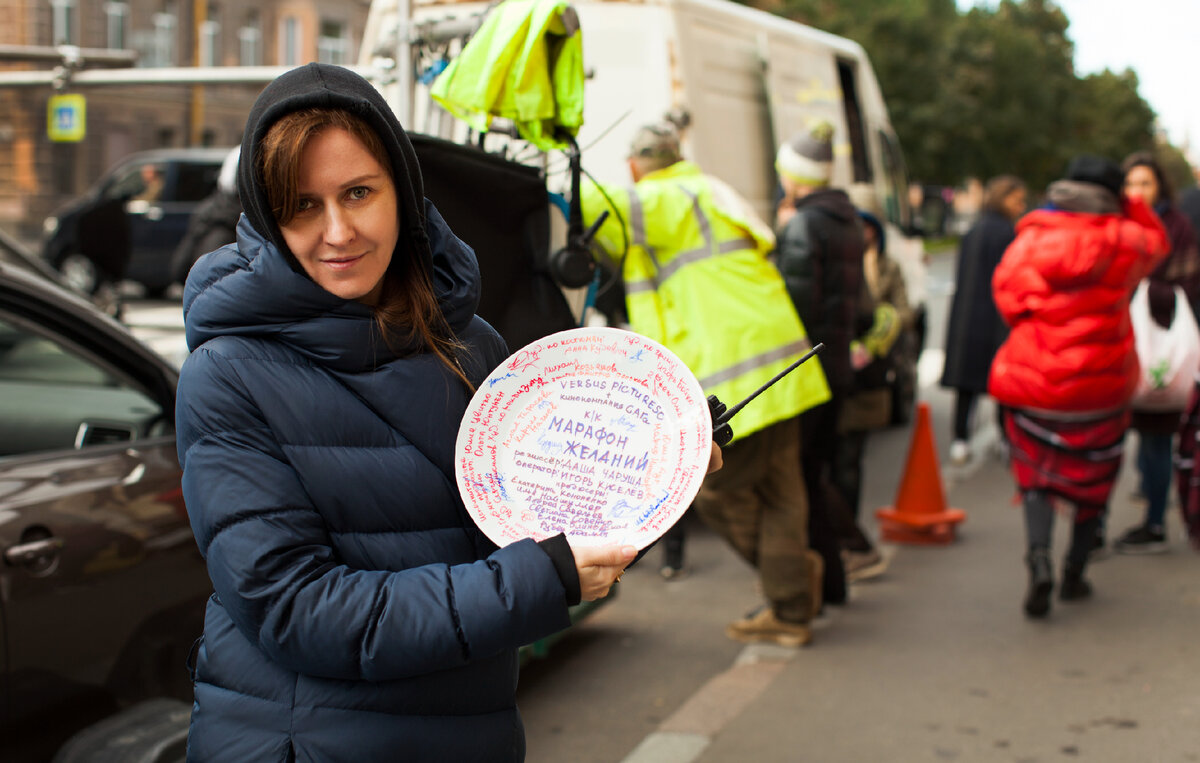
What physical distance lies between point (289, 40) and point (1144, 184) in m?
36.6

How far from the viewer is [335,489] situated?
1640mm

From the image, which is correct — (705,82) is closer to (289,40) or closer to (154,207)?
(154,207)

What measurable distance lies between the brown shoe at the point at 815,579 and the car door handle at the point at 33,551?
117 inches

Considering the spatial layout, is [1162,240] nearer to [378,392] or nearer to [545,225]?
[545,225]

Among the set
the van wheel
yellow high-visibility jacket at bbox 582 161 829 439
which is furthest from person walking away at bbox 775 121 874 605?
the van wheel

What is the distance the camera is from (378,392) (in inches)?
66.9

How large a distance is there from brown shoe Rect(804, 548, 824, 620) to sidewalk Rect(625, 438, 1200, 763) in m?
0.13

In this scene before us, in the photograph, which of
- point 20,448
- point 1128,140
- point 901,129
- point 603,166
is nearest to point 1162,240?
point 603,166

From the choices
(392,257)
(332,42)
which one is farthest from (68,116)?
(332,42)

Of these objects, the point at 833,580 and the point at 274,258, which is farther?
the point at 833,580

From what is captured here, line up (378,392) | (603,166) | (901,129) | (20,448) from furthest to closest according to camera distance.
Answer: (901,129), (603,166), (20,448), (378,392)

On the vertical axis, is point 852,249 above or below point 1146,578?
above

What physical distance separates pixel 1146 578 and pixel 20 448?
195 inches

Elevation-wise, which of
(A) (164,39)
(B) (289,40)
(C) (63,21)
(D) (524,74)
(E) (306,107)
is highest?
(B) (289,40)
